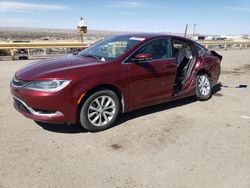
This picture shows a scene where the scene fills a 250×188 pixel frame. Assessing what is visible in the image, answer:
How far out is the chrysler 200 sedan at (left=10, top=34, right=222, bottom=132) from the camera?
4242 millimetres

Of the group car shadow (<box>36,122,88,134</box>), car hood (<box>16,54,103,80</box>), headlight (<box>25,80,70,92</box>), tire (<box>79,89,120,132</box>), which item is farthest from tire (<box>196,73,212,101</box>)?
headlight (<box>25,80,70,92</box>)

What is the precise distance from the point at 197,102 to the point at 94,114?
3117 millimetres

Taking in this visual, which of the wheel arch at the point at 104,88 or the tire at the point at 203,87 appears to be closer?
the wheel arch at the point at 104,88

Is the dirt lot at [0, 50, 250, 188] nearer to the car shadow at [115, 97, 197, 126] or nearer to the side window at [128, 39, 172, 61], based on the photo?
the car shadow at [115, 97, 197, 126]

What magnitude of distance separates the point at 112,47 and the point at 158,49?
3.11ft

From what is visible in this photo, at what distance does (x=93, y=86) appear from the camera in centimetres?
443

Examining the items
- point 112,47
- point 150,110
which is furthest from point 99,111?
point 150,110

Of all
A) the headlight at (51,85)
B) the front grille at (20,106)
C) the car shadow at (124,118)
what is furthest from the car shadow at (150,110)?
the front grille at (20,106)

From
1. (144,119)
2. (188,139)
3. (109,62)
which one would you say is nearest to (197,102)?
(144,119)

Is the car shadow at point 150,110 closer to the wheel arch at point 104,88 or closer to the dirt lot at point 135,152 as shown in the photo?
the dirt lot at point 135,152

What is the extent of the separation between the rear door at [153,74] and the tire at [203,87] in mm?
1133

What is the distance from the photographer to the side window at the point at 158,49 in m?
5.31

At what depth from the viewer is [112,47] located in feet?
17.9

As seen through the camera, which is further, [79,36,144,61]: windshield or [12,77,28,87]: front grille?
[79,36,144,61]: windshield
